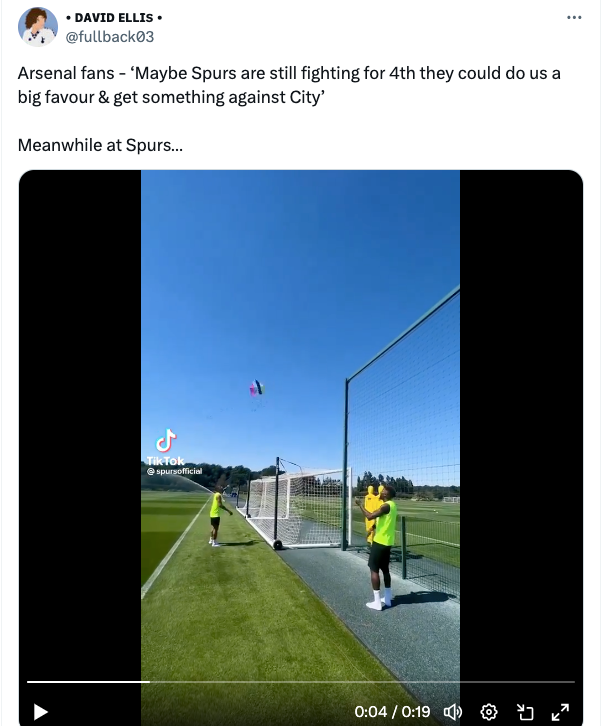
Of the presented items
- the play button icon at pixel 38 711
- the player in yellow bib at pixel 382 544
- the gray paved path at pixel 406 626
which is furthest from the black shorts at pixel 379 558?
the play button icon at pixel 38 711

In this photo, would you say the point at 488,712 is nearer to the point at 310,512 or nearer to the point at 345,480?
the point at 345,480

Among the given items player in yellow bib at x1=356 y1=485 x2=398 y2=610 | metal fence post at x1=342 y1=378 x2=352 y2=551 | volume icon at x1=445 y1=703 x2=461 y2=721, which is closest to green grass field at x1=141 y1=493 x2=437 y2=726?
volume icon at x1=445 y1=703 x2=461 y2=721

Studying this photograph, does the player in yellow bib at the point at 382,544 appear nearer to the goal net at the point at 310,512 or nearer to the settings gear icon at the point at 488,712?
the settings gear icon at the point at 488,712

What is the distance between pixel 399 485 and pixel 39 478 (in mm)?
4470

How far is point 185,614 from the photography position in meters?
3.80

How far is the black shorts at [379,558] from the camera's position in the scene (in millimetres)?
4117
